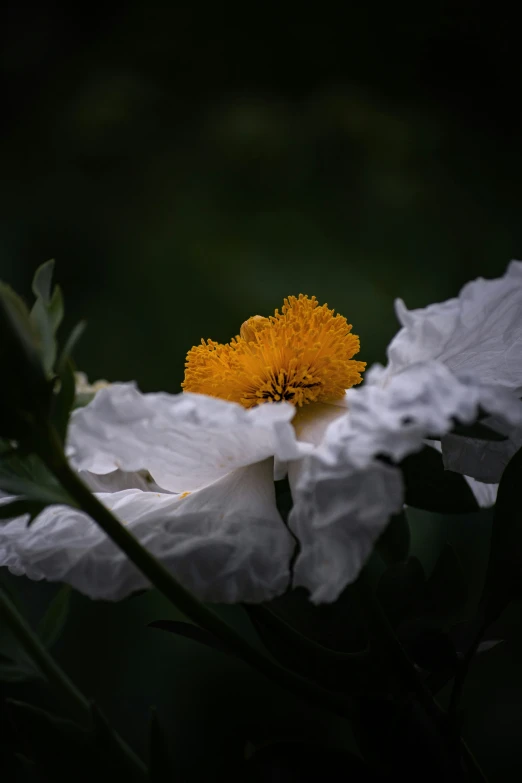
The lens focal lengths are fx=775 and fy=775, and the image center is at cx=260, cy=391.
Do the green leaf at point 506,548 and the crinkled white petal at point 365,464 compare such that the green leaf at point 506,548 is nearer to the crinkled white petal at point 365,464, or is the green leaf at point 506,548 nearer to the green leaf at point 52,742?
the crinkled white petal at point 365,464

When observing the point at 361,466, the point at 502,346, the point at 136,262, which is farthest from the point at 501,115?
the point at 361,466

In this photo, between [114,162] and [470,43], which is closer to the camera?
[470,43]

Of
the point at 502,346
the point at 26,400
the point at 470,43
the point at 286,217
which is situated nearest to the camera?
the point at 26,400

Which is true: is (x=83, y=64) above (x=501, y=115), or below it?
above

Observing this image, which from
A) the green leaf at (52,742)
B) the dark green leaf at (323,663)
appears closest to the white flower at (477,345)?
the dark green leaf at (323,663)

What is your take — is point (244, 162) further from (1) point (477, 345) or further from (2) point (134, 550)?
(2) point (134, 550)

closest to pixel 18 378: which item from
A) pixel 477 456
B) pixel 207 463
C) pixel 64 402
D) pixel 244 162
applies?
pixel 64 402

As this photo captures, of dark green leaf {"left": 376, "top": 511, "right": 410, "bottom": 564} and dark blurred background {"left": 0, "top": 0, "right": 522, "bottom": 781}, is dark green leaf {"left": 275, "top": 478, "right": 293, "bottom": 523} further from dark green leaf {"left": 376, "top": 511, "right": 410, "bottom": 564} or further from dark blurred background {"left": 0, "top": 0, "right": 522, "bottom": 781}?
dark blurred background {"left": 0, "top": 0, "right": 522, "bottom": 781}

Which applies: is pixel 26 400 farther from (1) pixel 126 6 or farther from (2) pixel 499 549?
(1) pixel 126 6
